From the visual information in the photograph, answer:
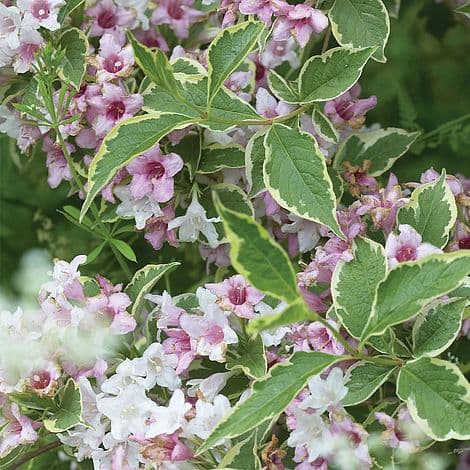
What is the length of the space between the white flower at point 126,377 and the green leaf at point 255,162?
20 cm

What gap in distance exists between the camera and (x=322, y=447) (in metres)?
0.71

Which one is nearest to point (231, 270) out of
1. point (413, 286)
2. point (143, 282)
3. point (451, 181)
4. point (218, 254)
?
point (218, 254)

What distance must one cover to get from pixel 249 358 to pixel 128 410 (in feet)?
0.36

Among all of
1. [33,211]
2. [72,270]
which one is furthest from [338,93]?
[33,211]

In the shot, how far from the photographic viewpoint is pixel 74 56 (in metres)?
0.95

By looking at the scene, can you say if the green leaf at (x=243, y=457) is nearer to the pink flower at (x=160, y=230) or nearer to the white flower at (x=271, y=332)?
the white flower at (x=271, y=332)

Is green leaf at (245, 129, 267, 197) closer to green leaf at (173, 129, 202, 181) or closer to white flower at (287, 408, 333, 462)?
green leaf at (173, 129, 202, 181)

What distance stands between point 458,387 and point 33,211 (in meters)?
0.91

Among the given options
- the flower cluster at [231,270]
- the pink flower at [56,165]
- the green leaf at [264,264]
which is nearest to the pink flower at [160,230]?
the flower cluster at [231,270]

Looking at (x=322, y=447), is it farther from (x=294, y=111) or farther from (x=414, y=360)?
(x=294, y=111)

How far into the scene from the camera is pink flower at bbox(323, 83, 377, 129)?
0.96 metres

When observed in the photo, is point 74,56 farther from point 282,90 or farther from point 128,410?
point 128,410

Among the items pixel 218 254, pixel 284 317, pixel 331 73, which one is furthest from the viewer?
pixel 218 254

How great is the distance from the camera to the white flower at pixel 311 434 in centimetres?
71
